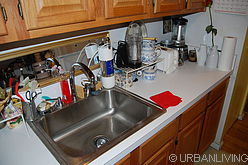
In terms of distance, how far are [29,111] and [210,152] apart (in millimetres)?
1896

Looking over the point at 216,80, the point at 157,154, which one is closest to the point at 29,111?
the point at 157,154

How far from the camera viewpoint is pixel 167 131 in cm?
112

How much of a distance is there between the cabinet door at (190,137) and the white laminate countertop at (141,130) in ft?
0.78

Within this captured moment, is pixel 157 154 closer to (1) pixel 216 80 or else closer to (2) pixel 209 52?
(1) pixel 216 80

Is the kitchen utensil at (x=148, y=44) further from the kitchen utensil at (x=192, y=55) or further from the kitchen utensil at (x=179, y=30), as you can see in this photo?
the kitchen utensil at (x=192, y=55)

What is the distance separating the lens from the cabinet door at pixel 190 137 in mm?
1331

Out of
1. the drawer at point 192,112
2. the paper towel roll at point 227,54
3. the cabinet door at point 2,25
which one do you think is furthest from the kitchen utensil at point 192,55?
the cabinet door at point 2,25

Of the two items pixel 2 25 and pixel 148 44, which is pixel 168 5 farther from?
pixel 2 25

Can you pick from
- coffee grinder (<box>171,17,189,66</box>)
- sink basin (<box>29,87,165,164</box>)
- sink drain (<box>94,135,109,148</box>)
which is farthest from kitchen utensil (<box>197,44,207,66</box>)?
sink drain (<box>94,135,109,148</box>)

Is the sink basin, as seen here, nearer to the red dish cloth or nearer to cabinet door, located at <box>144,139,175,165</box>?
the red dish cloth

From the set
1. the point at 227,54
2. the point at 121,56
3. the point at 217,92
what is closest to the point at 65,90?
the point at 121,56

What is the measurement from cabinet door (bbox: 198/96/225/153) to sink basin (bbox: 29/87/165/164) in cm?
73

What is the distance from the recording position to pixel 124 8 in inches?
39.6

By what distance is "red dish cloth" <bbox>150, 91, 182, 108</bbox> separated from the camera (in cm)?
117
